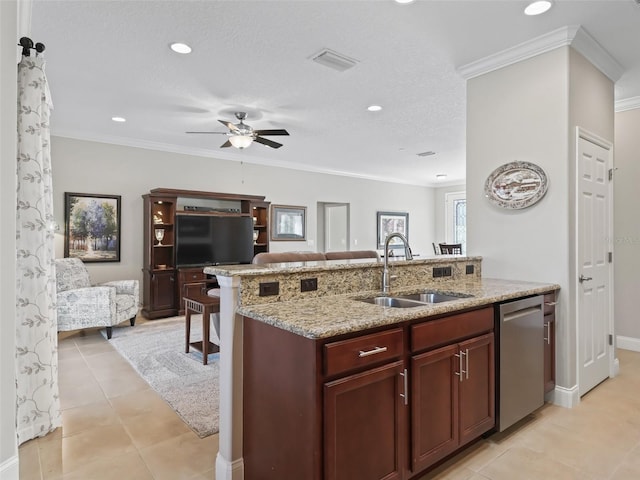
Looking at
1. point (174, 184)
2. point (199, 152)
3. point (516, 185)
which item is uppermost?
point (199, 152)

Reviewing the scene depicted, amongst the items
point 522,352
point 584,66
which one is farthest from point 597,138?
point 522,352

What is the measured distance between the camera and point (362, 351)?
63.3 inches

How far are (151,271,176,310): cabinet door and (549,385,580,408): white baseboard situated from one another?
5.01 m

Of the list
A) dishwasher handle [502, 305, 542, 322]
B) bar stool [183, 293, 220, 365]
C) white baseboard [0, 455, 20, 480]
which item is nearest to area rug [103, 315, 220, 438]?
bar stool [183, 293, 220, 365]

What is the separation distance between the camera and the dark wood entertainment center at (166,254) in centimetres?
575

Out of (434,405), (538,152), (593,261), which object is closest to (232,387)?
(434,405)

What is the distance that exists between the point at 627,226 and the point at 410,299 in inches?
120

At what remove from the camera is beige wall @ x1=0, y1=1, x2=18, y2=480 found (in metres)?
1.77

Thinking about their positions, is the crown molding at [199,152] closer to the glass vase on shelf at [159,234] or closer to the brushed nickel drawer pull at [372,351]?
the glass vase on shelf at [159,234]

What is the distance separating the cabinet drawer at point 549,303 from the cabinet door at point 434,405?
114 cm

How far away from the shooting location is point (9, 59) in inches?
73.1

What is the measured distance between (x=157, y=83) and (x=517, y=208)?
351 centimetres

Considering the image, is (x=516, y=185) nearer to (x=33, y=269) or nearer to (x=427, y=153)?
(x=33, y=269)

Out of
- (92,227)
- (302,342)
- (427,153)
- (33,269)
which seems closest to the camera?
(302,342)
